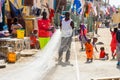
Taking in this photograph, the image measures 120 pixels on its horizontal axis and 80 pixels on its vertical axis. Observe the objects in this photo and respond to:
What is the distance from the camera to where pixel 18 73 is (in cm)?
410

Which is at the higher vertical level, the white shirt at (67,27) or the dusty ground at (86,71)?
the white shirt at (67,27)

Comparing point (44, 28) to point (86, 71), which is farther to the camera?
point (44, 28)

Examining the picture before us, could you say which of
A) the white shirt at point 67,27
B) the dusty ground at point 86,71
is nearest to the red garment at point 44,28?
the white shirt at point 67,27

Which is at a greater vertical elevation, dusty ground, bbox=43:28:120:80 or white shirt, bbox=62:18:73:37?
white shirt, bbox=62:18:73:37

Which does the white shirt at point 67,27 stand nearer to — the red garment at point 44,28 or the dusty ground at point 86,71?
the red garment at point 44,28

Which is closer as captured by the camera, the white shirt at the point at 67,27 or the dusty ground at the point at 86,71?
the dusty ground at the point at 86,71

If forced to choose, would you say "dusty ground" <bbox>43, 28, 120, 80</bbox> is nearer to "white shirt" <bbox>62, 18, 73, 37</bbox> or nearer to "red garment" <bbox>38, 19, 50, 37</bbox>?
"white shirt" <bbox>62, 18, 73, 37</bbox>

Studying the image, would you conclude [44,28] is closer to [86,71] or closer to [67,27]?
[67,27]

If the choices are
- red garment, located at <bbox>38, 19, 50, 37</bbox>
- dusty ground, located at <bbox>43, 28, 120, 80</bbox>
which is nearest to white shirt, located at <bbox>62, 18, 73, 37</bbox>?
red garment, located at <bbox>38, 19, 50, 37</bbox>

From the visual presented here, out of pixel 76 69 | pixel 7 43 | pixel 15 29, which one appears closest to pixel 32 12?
pixel 15 29

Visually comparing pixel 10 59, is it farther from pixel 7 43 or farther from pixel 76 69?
pixel 76 69

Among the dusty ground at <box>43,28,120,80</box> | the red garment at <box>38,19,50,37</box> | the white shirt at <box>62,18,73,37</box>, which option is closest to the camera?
the dusty ground at <box>43,28,120,80</box>

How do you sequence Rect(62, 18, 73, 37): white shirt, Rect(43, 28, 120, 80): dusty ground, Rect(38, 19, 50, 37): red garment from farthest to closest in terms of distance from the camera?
Rect(38, 19, 50, 37): red garment
Rect(62, 18, 73, 37): white shirt
Rect(43, 28, 120, 80): dusty ground

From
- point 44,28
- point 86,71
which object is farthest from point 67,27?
→ point 86,71
